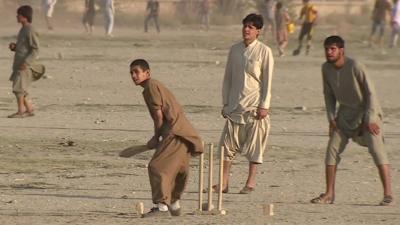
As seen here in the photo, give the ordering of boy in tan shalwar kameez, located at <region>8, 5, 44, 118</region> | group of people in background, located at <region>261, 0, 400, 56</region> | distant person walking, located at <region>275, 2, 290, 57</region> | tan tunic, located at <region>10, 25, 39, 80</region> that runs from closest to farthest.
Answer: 1. boy in tan shalwar kameez, located at <region>8, 5, 44, 118</region>
2. tan tunic, located at <region>10, 25, 39, 80</region>
3. group of people in background, located at <region>261, 0, 400, 56</region>
4. distant person walking, located at <region>275, 2, 290, 57</region>

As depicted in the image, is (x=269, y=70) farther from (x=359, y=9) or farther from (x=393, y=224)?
(x=359, y=9)

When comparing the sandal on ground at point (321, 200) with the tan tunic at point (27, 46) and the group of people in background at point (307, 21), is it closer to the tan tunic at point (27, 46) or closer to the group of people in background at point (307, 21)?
the tan tunic at point (27, 46)

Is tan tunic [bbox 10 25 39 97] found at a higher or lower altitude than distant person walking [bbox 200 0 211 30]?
higher

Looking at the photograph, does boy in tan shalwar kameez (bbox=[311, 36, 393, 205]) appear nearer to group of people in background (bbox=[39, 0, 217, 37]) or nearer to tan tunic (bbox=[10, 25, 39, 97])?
tan tunic (bbox=[10, 25, 39, 97])

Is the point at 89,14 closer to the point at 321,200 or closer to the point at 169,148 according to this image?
the point at 321,200

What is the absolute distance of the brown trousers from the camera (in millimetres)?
10875

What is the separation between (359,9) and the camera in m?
71.2

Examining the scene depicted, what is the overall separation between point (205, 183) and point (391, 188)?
1.68 metres

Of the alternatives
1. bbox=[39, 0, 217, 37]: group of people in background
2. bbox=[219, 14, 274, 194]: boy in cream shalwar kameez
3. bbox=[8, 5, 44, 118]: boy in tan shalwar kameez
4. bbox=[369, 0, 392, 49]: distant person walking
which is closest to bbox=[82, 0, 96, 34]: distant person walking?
bbox=[39, 0, 217, 37]: group of people in background

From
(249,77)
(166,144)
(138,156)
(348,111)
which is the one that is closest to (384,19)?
(138,156)

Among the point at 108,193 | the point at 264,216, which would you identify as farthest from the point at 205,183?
the point at 264,216

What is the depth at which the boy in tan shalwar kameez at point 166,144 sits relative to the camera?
10.9 metres

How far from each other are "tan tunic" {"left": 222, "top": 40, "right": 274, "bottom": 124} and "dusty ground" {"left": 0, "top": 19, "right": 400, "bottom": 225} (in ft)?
2.50

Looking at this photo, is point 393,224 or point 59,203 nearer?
point 393,224
